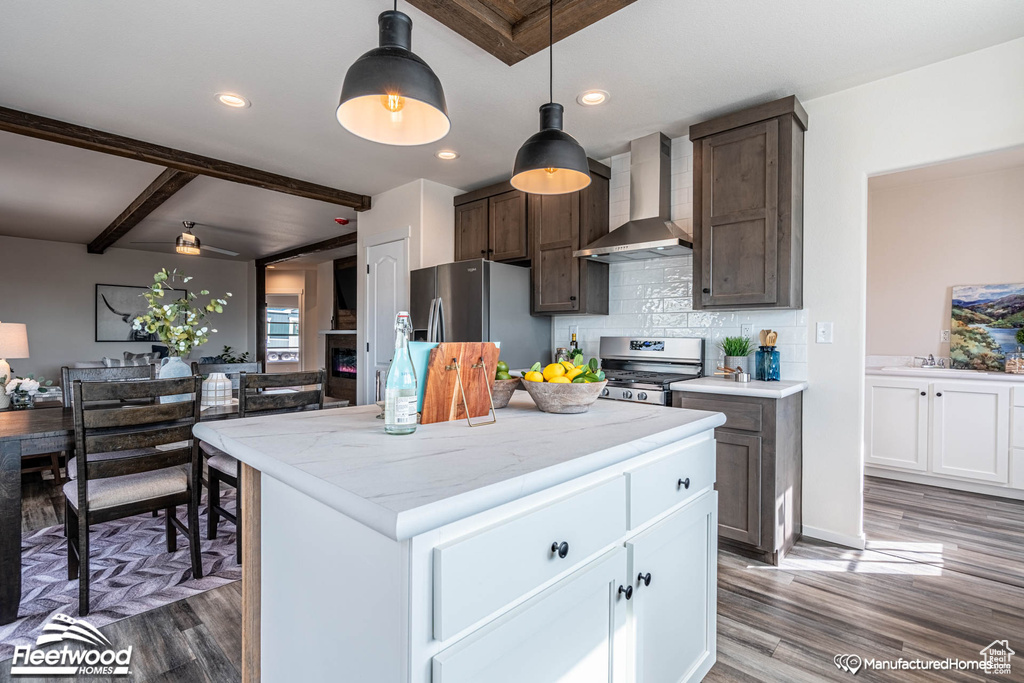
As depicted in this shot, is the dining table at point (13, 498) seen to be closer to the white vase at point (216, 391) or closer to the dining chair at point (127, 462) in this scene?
the dining chair at point (127, 462)

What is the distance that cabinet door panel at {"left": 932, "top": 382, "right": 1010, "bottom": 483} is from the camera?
136 inches

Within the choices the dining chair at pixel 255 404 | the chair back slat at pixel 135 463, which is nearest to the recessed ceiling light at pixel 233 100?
the dining chair at pixel 255 404

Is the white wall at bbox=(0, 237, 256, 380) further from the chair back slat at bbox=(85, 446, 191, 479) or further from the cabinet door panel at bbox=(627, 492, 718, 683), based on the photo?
the cabinet door panel at bbox=(627, 492, 718, 683)

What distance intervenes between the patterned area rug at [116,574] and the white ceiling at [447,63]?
248 centimetres

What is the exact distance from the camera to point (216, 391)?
10.0 feet

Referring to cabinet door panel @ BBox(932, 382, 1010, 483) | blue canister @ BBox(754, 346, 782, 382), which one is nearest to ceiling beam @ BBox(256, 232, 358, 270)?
blue canister @ BBox(754, 346, 782, 382)

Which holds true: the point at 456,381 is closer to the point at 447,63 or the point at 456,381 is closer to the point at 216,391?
the point at 447,63

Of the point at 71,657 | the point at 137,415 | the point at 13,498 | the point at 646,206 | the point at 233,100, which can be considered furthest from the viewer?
the point at 646,206

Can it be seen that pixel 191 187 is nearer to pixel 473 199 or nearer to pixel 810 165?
pixel 473 199

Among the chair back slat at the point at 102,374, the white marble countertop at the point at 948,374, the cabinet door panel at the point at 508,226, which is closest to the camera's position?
the chair back slat at the point at 102,374

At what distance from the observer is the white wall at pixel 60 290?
681 cm

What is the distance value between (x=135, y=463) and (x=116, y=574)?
2.32ft

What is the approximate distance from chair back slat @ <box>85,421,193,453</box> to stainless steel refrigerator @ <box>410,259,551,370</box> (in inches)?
64.2

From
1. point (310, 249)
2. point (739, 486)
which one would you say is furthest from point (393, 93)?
point (310, 249)
